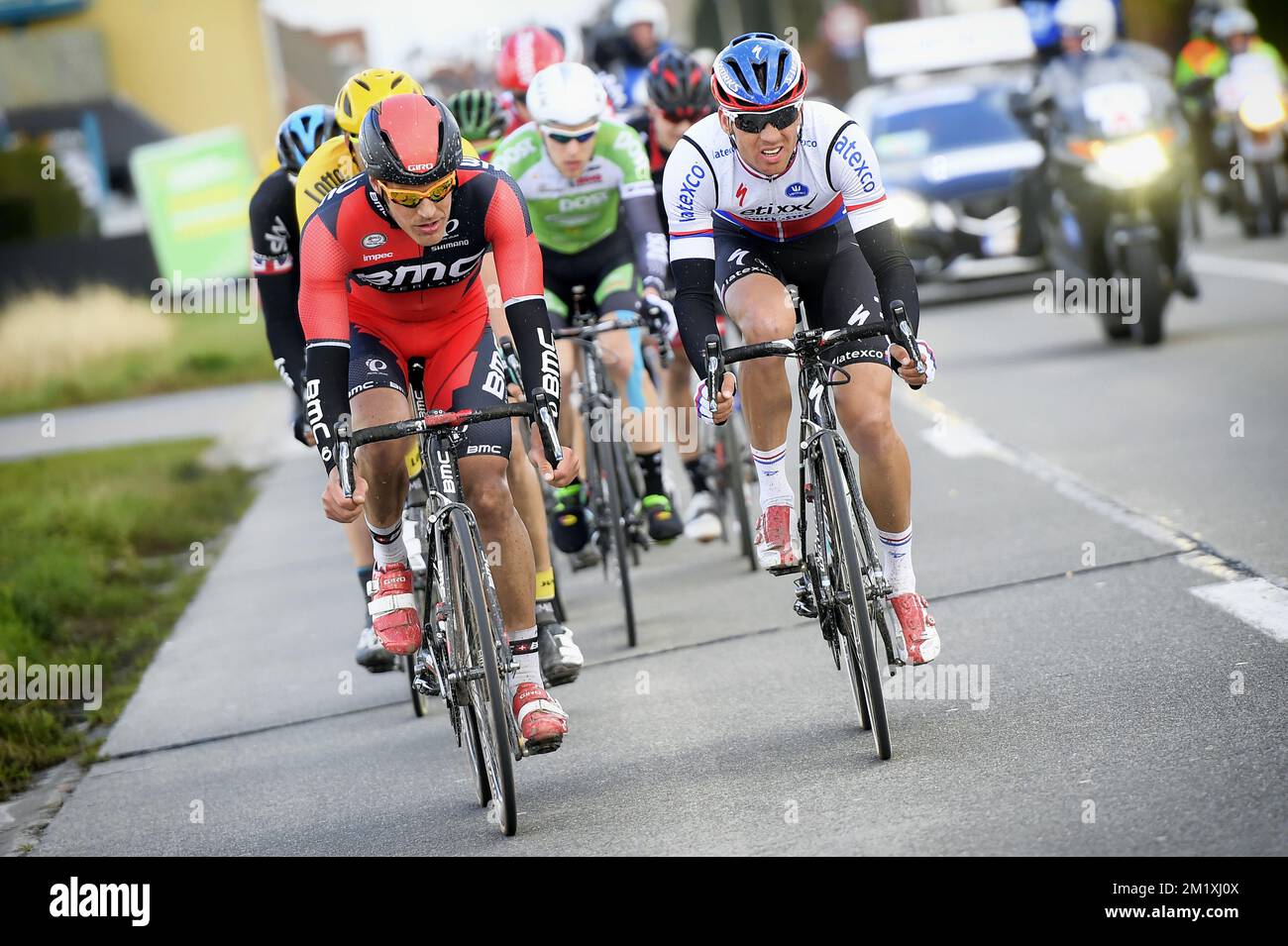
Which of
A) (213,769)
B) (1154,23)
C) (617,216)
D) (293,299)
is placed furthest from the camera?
(1154,23)

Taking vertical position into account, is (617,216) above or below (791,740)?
above

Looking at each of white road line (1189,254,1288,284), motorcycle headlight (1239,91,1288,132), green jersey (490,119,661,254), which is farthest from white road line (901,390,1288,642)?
motorcycle headlight (1239,91,1288,132)

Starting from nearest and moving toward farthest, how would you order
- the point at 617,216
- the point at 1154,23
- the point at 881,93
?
the point at 617,216, the point at 881,93, the point at 1154,23

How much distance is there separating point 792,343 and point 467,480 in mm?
1066

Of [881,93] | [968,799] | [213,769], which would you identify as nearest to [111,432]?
[881,93]

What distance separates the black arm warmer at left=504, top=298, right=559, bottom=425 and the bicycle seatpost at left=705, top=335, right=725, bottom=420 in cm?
46

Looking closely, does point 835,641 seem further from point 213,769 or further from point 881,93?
point 881,93

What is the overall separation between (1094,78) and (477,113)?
244 inches

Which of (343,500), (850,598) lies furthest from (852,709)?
(343,500)

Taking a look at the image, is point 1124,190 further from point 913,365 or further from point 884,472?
point 913,365

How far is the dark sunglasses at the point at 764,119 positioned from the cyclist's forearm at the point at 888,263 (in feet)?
1.40

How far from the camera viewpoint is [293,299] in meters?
7.63

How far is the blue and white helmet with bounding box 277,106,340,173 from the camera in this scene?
7.46 metres

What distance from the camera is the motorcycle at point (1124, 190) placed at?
528 inches
